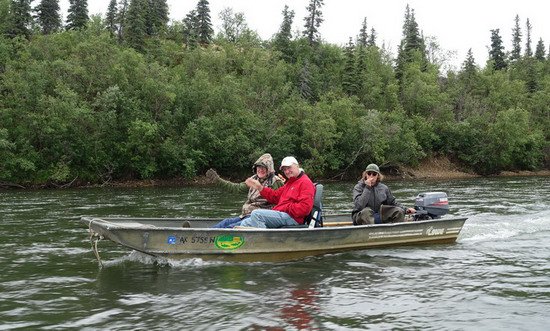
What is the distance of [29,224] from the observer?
49.9 ft

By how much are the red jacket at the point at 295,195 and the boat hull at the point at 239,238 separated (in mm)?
414

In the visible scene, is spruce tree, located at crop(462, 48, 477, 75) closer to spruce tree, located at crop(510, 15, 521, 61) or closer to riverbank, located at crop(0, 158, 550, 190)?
riverbank, located at crop(0, 158, 550, 190)

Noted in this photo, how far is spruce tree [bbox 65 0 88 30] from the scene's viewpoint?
7100cm

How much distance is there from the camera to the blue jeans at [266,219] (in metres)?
10.2

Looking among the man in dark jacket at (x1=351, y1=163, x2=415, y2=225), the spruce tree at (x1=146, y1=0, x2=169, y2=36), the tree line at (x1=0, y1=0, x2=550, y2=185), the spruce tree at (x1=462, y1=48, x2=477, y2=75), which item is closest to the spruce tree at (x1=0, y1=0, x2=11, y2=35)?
the tree line at (x1=0, y1=0, x2=550, y2=185)

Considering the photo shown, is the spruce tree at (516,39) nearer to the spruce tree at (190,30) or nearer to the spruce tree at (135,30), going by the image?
the spruce tree at (190,30)

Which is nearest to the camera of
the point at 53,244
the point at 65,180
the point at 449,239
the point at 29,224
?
the point at 53,244

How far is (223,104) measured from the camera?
150 ft

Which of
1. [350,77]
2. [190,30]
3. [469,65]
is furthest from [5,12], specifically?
[469,65]

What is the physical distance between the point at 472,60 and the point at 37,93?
68.0 metres

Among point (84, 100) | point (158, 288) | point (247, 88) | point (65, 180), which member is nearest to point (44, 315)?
point (158, 288)

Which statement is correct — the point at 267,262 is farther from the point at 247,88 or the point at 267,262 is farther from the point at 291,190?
the point at 247,88

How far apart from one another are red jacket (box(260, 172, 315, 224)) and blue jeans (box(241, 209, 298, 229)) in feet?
0.63

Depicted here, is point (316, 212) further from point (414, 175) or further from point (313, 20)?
point (313, 20)
